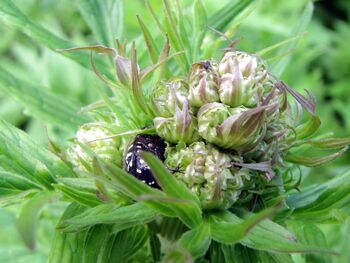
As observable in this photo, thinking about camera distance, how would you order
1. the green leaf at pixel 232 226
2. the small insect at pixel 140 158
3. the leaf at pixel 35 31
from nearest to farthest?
the green leaf at pixel 232 226 < the small insect at pixel 140 158 < the leaf at pixel 35 31

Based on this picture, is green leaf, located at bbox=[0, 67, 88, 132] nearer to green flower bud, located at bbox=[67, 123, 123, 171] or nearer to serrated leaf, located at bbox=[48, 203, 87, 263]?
green flower bud, located at bbox=[67, 123, 123, 171]

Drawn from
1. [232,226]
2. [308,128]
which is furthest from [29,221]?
[308,128]

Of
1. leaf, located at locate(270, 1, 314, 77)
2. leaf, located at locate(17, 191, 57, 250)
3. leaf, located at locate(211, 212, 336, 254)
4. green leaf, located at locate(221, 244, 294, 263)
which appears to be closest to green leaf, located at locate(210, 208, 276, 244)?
leaf, located at locate(211, 212, 336, 254)

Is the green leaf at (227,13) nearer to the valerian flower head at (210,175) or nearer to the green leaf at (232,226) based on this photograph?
the valerian flower head at (210,175)

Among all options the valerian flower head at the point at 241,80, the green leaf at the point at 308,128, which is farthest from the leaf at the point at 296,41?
the valerian flower head at the point at 241,80

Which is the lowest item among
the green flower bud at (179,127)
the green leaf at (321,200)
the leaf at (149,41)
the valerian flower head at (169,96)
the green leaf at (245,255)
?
the green leaf at (321,200)

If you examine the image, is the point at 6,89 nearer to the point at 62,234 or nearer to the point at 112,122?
the point at 112,122
